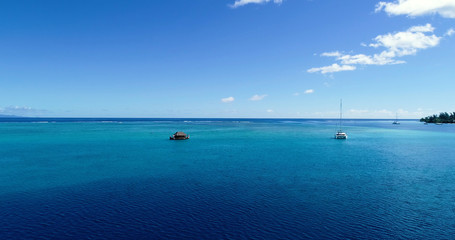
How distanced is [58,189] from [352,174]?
46.0 metres

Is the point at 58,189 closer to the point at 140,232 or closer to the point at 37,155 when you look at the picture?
the point at 140,232

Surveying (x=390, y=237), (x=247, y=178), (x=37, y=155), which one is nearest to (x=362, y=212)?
(x=390, y=237)

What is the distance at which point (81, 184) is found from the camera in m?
36.8

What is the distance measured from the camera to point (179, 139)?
10219cm

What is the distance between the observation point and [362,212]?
1045 inches

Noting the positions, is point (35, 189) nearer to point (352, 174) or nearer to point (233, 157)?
point (233, 157)

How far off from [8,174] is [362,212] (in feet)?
178

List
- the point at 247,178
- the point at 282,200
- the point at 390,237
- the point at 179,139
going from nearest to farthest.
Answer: the point at 390,237 → the point at 282,200 → the point at 247,178 → the point at 179,139

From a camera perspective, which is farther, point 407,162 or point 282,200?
point 407,162

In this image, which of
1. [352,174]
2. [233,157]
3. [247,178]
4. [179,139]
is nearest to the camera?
[247,178]

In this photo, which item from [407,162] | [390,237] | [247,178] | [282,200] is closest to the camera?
[390,237]

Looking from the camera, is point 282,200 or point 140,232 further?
point 282,200

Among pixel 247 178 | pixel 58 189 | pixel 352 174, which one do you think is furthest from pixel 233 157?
pixel 58 189

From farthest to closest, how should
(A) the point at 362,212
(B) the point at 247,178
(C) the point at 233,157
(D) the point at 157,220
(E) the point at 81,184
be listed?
(C) the point at 233,157 → (B) the point at 247,178 → (E) the point at 81,184 → (A) the point at 362,212 → (D) the point at 157,220
